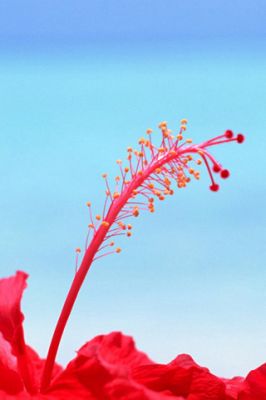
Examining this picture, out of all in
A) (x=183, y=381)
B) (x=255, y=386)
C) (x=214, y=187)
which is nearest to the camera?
(x=183, y=381)

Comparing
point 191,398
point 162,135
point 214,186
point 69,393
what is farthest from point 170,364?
point 162,135

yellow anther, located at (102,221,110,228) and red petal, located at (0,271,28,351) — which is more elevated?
yellow anther, located at (102,221,110,228)

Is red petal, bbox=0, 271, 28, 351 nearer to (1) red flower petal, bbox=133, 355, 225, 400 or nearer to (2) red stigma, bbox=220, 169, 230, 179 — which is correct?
(1) red flower petal, bbox=133, 355, 225, 400

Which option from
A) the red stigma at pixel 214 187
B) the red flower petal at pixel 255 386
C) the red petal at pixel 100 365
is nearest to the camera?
the red petal at pixel 100 365

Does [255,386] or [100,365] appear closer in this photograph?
[100,365]

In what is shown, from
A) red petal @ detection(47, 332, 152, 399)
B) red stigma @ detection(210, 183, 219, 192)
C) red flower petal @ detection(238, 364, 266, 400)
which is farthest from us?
red stigma @ detection(210, 183, 219, 192)

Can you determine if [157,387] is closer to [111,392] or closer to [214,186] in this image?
[111,392]

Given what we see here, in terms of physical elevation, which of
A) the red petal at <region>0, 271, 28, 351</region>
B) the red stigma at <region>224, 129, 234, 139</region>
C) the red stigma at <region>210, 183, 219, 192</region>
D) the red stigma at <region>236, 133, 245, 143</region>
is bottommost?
the red petal at <region>0, 271, 28, 351</region>

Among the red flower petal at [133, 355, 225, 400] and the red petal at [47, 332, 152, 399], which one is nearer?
the red petal at [47, 332, 152, 399]

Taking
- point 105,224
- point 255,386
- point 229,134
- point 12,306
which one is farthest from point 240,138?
point 12,306

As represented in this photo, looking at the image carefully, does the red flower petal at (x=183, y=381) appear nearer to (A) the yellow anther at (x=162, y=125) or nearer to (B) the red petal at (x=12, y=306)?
(B) the red petal at (x=12, y=306)

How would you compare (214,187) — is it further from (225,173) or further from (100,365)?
(100,365)
